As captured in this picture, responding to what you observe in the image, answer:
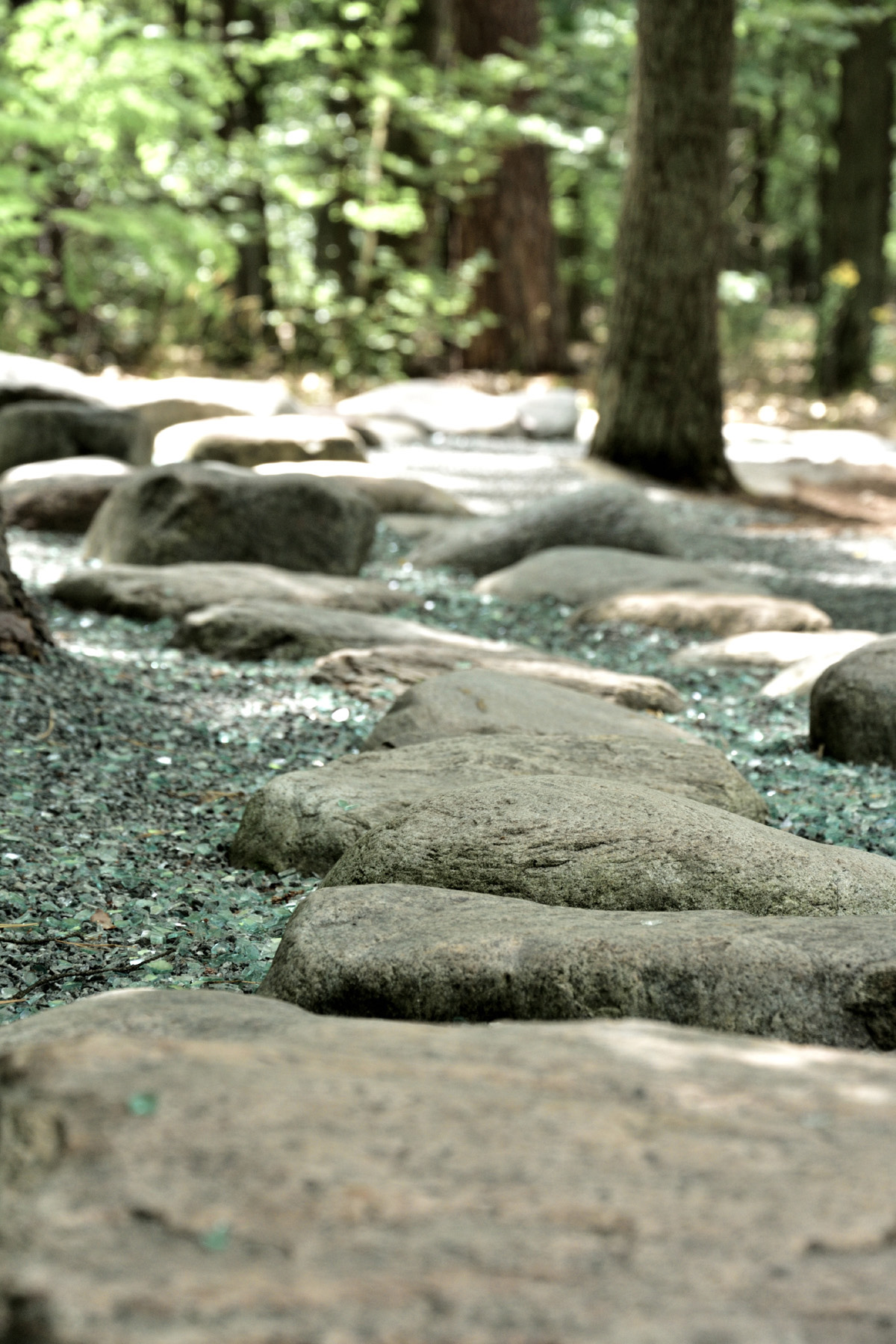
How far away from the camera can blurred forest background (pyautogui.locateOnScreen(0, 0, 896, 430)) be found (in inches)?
434

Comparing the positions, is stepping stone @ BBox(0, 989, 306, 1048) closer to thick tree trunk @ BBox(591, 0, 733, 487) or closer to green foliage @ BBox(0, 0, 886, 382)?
thick tree trunk @ BBox(591, 0, 733, 487)

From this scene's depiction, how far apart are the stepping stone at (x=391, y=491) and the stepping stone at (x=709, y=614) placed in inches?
92.3

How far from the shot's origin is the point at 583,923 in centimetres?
198

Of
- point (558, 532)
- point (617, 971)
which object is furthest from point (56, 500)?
point (617, 971)

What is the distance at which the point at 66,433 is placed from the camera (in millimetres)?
7406

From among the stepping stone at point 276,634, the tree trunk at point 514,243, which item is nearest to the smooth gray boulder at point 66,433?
the stepping stone at point 276,634

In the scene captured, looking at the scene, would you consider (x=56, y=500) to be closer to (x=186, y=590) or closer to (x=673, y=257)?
(x=186, y=590)

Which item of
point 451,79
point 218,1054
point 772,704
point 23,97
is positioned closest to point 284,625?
point 772,704

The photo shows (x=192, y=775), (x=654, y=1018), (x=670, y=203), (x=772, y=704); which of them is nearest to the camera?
(x=654, y=1018)

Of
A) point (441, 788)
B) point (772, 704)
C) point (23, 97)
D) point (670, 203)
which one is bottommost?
point (772, 704)

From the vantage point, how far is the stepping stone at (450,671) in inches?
156

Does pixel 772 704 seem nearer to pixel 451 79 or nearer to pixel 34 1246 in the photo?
pixel 34 1246

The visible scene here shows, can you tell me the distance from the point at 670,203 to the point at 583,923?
7237 millimetres

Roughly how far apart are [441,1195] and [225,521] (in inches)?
184
